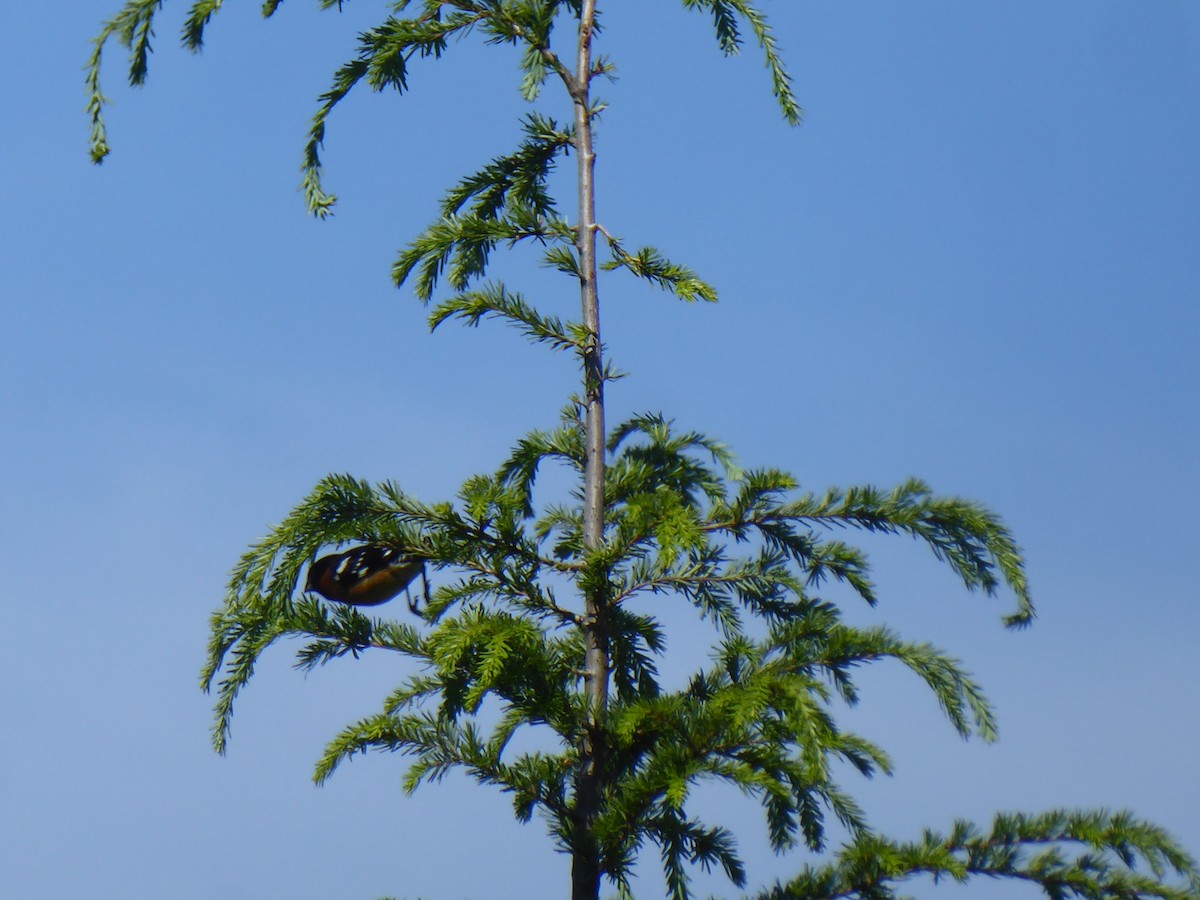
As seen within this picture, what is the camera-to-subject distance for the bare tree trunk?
4.09 m

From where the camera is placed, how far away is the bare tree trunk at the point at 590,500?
409 cm

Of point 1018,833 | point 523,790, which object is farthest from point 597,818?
point 1018,833

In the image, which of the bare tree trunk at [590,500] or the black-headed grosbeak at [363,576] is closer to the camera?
the bare tree trunk at [590,500]

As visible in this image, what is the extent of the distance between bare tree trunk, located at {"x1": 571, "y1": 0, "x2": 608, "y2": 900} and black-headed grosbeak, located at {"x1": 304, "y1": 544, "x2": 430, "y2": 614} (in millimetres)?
647

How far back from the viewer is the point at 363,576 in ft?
14.9

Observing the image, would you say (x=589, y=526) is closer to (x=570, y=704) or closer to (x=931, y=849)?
(x=570, y=704)

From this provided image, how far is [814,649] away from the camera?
13.2 feet

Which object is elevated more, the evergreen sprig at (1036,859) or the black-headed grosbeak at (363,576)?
the black-headed grosbeak at (363,576)

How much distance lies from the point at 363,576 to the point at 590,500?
2.79 feet

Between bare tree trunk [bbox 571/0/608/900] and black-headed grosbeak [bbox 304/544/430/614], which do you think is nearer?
bare tree trunk [bbox 571/0/608/900]

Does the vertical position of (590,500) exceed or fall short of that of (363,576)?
it exceeds it

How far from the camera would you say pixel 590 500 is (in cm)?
456

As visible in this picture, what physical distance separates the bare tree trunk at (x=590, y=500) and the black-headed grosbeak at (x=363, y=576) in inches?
25.5

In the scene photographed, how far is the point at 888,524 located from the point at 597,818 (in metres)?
1.39
